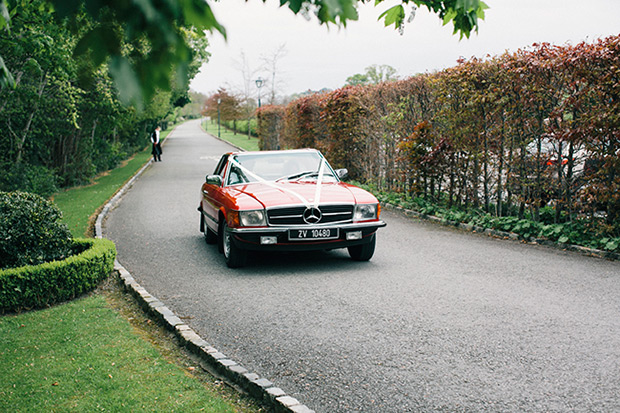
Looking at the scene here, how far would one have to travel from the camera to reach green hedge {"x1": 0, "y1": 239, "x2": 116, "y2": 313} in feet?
22.8

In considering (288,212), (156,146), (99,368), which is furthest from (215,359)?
(156,146)

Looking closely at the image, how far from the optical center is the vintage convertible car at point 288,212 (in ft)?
26.7

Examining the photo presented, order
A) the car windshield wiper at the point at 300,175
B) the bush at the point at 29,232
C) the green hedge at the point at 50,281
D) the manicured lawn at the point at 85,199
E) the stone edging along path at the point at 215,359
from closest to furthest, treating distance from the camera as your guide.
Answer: the stone edging along path at the point at 215,359, the green hedge at the point at 50,281, the bush at the point at 29,232, the car windshield wiper at the point at 300,175, the manicured lawn at the point at 85,199

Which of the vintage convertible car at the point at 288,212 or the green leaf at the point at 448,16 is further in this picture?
the vintage convertible car at the point at 288,212

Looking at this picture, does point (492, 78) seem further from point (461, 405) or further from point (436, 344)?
point (461, 405)

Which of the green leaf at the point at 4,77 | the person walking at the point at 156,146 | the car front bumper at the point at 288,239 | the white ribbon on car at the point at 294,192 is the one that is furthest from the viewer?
the person walking at the point at 156,146

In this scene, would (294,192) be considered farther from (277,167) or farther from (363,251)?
(363,251)

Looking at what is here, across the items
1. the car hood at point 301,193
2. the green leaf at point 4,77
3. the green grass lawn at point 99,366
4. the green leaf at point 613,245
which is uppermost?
→ the green leaf at point 4,77

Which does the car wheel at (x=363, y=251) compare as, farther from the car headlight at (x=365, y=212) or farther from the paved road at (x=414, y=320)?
the car headlight at (x=365, y=212)

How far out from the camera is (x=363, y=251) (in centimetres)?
893

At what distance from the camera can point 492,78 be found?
11.2 meters

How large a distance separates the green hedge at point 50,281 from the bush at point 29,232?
19.0 inches

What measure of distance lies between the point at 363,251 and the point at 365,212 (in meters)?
0.70

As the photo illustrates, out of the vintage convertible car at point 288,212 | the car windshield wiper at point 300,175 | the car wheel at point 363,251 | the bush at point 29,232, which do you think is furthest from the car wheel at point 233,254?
the bush at point 29,232
